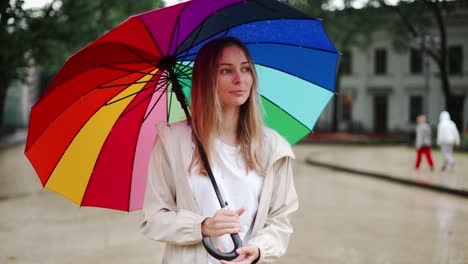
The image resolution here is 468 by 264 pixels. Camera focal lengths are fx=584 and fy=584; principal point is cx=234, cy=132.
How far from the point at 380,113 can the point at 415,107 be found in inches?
112

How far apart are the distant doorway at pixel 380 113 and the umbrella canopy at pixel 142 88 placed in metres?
46.6

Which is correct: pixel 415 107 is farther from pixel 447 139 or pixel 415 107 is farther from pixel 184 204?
pixel 184 204

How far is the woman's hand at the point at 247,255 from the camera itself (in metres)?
2.35

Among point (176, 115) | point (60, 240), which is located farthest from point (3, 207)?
point (176, 115)

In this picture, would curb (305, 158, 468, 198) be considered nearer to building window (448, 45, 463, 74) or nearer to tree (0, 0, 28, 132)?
tree (0, 0, 28, 132)

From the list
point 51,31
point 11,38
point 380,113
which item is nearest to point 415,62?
point 380,113

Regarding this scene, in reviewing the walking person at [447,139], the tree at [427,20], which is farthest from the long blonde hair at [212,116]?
the tree at [427,20]

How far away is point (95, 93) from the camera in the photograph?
10.2 ft

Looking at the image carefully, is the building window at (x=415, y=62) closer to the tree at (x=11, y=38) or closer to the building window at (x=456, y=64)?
the building window at (x=456, y=64)

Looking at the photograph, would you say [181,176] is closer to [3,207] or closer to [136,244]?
[136,244]

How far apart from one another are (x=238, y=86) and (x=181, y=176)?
48 cm

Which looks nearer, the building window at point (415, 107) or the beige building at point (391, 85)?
the beige building at point (391, 85)

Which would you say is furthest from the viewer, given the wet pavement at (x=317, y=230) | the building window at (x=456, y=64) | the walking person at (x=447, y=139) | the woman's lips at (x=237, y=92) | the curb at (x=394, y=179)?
the building window at (x=456, y=64)

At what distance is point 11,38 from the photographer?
17438 millimetres
